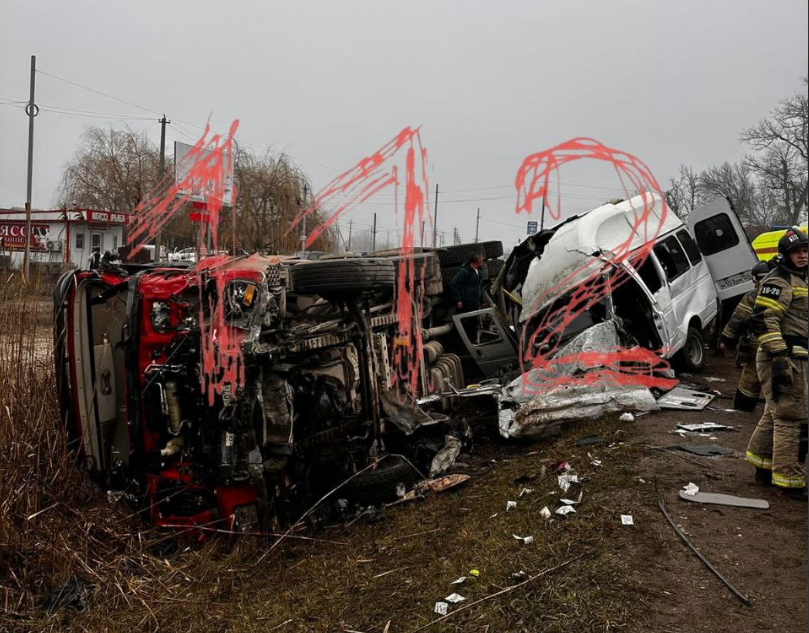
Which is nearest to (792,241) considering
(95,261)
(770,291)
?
(770,291)

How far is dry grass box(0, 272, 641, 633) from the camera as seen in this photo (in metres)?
3.01

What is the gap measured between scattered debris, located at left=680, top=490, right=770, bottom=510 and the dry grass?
0.51m

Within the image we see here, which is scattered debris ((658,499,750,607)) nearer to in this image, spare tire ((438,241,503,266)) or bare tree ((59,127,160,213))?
spare tire ((438,241,503,266))

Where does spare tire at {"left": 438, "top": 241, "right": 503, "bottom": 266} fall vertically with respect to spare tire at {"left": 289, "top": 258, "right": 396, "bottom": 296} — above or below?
above

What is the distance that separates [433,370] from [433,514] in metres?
1.97

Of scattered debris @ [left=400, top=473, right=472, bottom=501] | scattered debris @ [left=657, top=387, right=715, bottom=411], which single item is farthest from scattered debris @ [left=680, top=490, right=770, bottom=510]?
scattered debris @ [left=657, top=387, right=715, bottom=411]

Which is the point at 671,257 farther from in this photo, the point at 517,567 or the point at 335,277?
the point at 517,567

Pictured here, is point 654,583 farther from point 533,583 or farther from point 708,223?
point 708,223

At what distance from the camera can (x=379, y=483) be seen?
4551 millimetres

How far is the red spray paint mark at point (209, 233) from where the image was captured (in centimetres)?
388

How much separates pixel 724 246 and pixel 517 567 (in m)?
6.68

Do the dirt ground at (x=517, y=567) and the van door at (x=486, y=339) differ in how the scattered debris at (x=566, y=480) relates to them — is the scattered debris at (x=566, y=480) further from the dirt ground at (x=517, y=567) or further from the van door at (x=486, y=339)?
the van door at (x=486, y=339)

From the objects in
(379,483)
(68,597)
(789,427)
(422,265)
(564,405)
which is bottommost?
(68,597)

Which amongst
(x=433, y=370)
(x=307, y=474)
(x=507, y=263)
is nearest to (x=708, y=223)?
(x=507, y=263)
